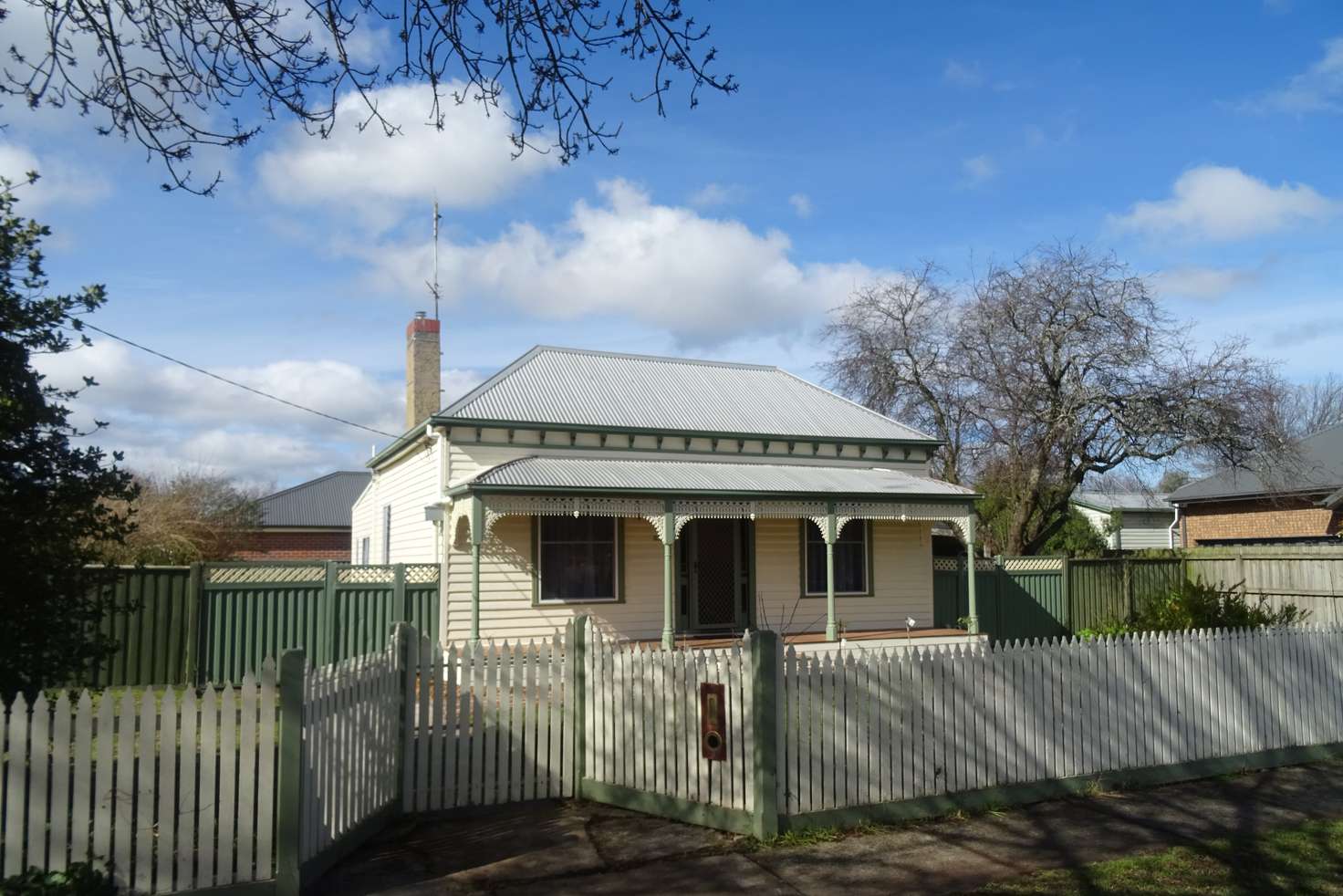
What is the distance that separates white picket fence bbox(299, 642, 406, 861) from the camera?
626 cm

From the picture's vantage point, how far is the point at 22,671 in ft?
23.4

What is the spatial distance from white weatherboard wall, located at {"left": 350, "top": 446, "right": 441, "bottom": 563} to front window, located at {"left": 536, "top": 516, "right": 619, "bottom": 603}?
188 cm

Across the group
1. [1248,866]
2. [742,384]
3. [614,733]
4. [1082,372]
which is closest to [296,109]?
[614,733]

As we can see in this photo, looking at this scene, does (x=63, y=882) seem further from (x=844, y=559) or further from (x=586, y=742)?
(x=844, y=559)

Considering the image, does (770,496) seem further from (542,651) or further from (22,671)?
(22,671)

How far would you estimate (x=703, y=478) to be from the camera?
55.7ft

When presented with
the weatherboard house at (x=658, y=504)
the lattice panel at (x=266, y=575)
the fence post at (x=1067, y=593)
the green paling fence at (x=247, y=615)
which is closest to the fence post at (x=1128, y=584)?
the fence post at (x=1067, y=593)

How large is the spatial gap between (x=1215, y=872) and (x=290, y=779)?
5686mm

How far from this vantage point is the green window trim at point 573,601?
16.5m

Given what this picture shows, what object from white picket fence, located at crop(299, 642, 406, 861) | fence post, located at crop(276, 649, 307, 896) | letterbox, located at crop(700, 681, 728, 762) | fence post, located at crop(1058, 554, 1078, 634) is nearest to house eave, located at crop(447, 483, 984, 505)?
fence post, located at crop(1058, 554, 1078, 634)

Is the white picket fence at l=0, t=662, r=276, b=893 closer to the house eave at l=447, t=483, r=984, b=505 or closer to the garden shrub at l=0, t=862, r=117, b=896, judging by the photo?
→ the garden shrub at l=0, t=862, r=117, b=896

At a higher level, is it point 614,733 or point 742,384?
point 742,384

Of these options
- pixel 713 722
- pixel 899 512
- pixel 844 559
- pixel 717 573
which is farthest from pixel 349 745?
pixel 844 559

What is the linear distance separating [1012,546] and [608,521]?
486 inches
